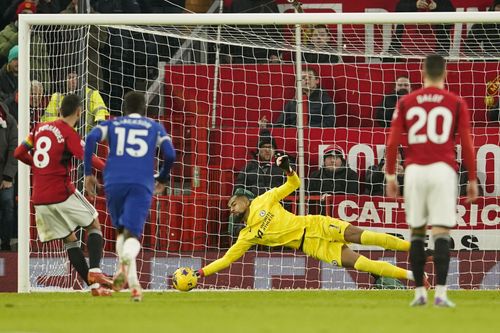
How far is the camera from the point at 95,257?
1377 cm

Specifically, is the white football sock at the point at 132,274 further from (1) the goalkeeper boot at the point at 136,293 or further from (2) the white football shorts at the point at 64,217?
(2) the white football shorts at the point at 64,217

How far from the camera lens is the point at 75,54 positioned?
698 inches

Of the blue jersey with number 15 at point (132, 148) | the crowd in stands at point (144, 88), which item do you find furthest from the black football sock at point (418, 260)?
the crowd in stands at point (144, 88)

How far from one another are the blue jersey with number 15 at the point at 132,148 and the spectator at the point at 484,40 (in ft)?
23.9

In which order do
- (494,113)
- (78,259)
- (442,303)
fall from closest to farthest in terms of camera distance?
(442,303) < (78,259) < (494,113)

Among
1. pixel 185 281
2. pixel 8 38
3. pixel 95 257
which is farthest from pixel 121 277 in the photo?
pixel 8 38

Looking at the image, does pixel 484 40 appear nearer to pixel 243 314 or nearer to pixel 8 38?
pixel 8 38

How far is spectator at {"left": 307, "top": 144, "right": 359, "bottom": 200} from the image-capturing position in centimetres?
1722

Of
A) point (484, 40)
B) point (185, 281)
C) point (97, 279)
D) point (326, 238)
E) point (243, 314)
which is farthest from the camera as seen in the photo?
point (484, 40)

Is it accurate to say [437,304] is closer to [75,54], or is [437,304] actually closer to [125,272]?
[125,272]

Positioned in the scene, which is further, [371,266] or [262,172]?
[262,172]

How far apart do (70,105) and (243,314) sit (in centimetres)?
355

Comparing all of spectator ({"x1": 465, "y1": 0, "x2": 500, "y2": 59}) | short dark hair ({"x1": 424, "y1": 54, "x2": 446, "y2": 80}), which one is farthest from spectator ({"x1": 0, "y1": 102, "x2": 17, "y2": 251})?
short dark hair ({"x1": 424, "y1": 54, "x2": 446, "y2": 80})

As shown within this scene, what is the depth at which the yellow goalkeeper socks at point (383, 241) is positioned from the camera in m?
15.6
